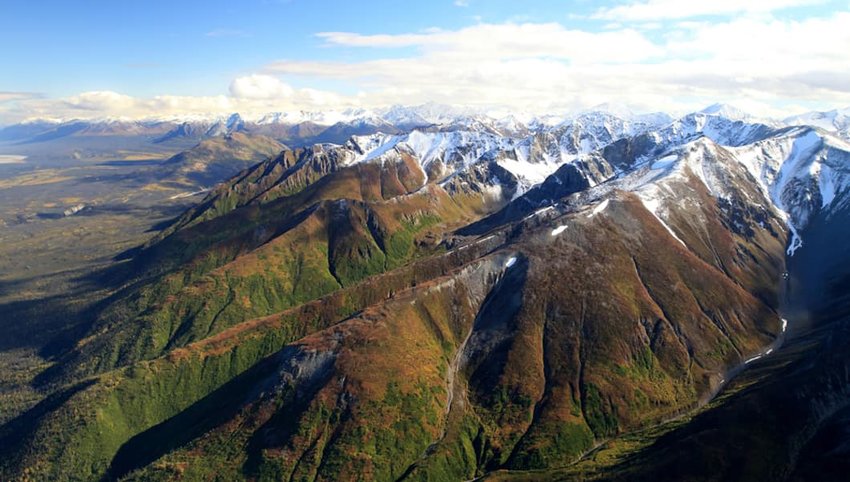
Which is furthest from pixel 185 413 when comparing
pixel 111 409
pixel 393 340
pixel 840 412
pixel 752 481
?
pixel 840 412

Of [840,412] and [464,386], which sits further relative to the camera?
[464,386]

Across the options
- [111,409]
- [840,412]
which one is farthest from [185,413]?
[840,412]

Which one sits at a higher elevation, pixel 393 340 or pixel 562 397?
pixel 393 340

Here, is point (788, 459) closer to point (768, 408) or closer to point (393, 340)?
point (768, 408)

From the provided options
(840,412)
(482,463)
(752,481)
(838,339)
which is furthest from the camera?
(482,463)

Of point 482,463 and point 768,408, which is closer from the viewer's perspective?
point 768,408

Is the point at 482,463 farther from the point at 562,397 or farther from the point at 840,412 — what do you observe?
the point at 840,412

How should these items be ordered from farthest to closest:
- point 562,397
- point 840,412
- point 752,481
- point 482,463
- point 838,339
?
1. point 562,397
2. point 482,463
3. point 838,339
4. point 840,412
5. point 752,481

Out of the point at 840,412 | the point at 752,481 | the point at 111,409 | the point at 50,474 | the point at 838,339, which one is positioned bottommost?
the point at 50,474

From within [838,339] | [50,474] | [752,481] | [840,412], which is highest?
[838,339]
